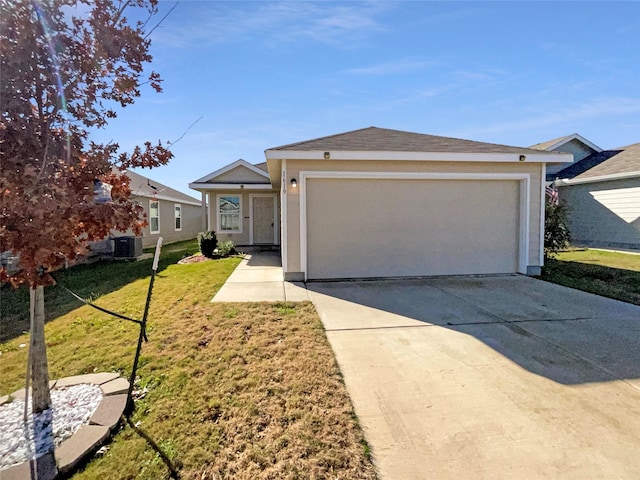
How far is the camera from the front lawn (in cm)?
216

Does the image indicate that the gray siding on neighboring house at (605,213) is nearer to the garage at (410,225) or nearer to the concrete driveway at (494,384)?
the garage at (410,225)

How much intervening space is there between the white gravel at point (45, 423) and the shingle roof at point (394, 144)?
5.33 meters

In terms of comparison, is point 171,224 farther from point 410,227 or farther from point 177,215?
point 410,227

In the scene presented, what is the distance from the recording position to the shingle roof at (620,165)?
1320 centimetres

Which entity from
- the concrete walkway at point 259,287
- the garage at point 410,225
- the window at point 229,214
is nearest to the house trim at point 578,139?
the garage at point 410,225

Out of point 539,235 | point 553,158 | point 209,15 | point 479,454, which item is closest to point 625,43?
point 553,158

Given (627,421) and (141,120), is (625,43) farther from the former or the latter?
(141,120)

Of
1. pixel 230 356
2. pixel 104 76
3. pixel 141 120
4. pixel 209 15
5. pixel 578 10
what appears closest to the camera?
pixel 104 76

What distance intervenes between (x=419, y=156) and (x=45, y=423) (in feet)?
23.5

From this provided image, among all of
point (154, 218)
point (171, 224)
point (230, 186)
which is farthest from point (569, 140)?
point (171, 224)

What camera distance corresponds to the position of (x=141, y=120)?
3295 millimetres

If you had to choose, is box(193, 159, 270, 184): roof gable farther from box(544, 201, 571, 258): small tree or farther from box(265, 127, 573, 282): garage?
box(544, 201, 571, 258): small tree

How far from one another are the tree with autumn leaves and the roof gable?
10922mm

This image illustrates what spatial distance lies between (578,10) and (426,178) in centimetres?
466
